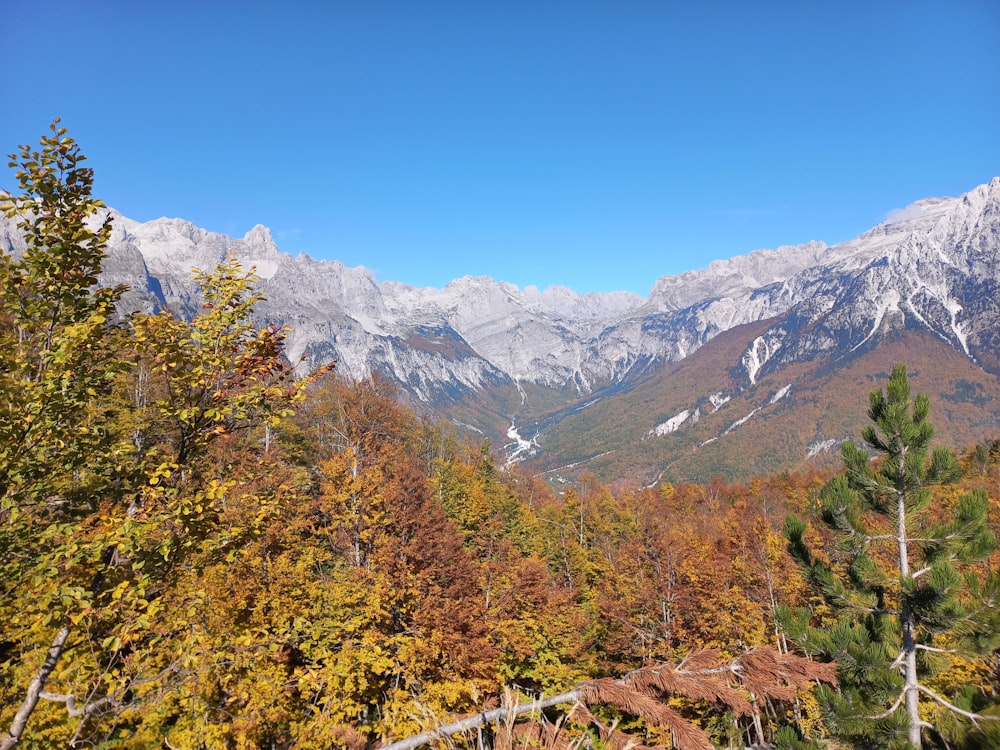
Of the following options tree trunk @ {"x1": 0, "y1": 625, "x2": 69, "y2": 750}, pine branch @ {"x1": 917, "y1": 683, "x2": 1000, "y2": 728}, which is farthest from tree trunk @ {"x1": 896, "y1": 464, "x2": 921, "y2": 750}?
tree trunk @ {"x1": 0, "y1": 625, "x2": 69, "y2": 750}

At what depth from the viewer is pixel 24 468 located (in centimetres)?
544

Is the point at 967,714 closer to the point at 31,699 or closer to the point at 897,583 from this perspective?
the point at 897,583

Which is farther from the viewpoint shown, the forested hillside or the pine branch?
the pine branch

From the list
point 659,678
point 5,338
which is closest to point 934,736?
point 659,678

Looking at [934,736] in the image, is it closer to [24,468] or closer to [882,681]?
[882,681]

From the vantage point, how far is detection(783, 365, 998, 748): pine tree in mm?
9875

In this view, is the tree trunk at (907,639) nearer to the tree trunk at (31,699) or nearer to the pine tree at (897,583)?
the pine tree at (897,583)

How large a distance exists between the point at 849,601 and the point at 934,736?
3518 mm

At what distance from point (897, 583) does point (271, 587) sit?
18.9 m

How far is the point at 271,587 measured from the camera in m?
17.6

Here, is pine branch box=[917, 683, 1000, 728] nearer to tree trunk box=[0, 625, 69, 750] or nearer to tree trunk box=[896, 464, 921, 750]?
tree trunk box=[896, 464, 921, 750]

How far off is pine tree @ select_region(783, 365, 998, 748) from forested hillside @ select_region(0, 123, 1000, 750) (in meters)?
0.05

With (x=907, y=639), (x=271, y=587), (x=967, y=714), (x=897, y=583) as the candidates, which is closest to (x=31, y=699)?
(x=271, y=587)

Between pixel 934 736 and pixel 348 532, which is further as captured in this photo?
pixel 348 532
